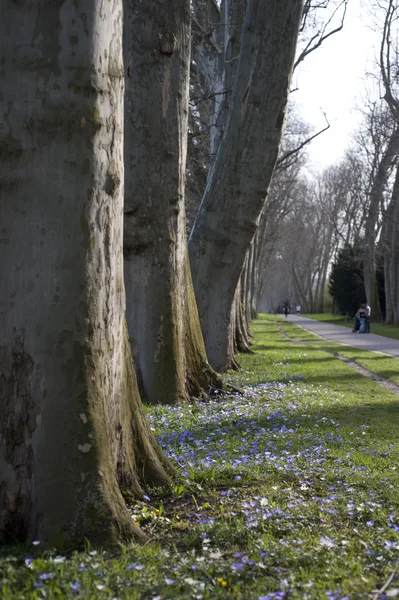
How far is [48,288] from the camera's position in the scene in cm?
360

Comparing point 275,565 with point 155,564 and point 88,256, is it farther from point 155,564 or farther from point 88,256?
point 88,256

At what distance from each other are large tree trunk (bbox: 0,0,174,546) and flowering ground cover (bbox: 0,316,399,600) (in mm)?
254

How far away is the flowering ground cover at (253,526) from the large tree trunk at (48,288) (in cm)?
25

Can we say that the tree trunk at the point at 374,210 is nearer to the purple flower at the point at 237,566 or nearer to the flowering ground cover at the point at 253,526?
the flowering ground cover at the point at 253,526

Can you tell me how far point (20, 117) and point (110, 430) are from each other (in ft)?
5.87

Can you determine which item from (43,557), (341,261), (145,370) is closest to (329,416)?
(145,370)

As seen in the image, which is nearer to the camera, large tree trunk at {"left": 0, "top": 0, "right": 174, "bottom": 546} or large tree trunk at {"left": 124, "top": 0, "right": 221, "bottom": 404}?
large tree trunk at {"left": 0, "top": 0, "right": 174, "bottom": 546}

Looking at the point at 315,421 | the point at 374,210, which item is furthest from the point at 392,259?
the point at 315,421

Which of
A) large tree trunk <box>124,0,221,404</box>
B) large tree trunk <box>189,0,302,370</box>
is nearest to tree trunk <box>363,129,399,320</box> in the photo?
large tree trunk <box>189,0,302,370</box>

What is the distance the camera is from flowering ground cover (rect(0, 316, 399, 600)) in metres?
3.06

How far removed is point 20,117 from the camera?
3.61 metres

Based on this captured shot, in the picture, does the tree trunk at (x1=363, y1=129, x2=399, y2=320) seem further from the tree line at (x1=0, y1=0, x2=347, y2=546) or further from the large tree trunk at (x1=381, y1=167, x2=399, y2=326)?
the tree line at (x1=0, y1=0, x2=347, y2=546)

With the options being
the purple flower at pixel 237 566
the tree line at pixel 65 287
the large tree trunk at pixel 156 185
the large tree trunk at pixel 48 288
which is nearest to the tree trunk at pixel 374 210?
the large tree trunk at pixel 156 185

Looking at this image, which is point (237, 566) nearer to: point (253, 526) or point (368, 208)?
point (253, 526)
